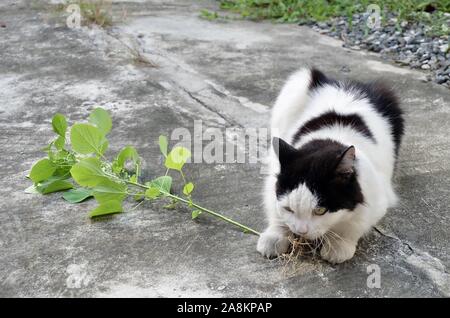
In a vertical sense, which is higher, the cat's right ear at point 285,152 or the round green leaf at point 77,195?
the cat's right ear at point 285,152

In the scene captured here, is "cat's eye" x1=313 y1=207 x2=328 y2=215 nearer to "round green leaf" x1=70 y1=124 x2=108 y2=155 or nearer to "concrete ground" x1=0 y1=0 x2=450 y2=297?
"concrete ground" x1=0 y1=0 x2=450 y2=297

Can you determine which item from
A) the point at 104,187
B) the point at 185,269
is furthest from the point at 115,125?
the point at 185,269

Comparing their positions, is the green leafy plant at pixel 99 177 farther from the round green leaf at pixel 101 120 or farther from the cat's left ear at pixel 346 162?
the cat's left ear at pixel 346 162

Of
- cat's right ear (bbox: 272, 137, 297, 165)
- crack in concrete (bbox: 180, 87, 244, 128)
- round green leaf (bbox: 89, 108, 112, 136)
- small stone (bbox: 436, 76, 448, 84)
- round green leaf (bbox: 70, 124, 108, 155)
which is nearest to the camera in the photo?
cat's right ear (bbox: 272, 137, 297, 165)

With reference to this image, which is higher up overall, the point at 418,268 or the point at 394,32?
the point at 394,32

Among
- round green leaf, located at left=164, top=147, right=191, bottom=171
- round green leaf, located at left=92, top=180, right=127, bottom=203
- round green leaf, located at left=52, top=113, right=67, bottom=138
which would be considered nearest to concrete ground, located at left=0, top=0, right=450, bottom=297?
round green leaf, located at left=92, top=180, right=127, bottom=203

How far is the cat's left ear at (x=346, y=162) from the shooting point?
2.03 metres

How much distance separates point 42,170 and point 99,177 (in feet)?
1.13

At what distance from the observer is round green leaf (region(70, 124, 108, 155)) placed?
2693 mm

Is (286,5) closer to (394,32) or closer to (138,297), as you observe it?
(394,32)

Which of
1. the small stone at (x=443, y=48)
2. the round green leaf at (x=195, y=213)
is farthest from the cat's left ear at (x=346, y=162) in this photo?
the small stone at (x=443, y=48)

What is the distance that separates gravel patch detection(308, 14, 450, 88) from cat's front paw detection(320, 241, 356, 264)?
96.9 inches
